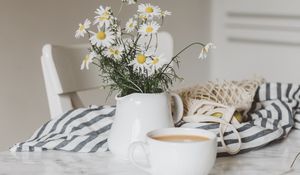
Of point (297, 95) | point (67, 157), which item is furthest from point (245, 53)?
point (67, 157)

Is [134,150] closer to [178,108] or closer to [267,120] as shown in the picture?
[178,108]

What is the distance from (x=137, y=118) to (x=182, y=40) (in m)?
2.25

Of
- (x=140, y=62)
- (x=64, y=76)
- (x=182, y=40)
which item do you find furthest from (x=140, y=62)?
(x=182, y=40)

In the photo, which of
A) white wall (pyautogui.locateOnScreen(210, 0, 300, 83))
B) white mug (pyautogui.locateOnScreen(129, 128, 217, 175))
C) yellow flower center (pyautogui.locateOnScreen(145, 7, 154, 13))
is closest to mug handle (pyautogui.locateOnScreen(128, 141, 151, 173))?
white mug (pyautogui.locateOnScreen(129, 128, 217, 175))

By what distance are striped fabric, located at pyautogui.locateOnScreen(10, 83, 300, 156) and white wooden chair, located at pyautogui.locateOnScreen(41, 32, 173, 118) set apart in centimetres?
15

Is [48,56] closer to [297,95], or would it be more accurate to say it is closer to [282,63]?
[297,95]

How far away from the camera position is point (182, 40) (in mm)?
3215

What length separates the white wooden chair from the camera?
4.48ft

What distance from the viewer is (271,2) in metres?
3.14

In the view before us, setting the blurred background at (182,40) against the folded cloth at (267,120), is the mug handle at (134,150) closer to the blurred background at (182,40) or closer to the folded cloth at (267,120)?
the folded cloth at (267,120)

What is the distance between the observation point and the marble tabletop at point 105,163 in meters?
0.96

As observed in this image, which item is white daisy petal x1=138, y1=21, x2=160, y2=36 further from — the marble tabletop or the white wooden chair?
the white wooden chair

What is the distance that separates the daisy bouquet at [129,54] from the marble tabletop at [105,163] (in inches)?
5.3

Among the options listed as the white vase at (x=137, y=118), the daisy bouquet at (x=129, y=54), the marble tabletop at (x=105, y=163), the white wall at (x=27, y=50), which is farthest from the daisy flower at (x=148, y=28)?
the white wall at (x=27, y=50)
